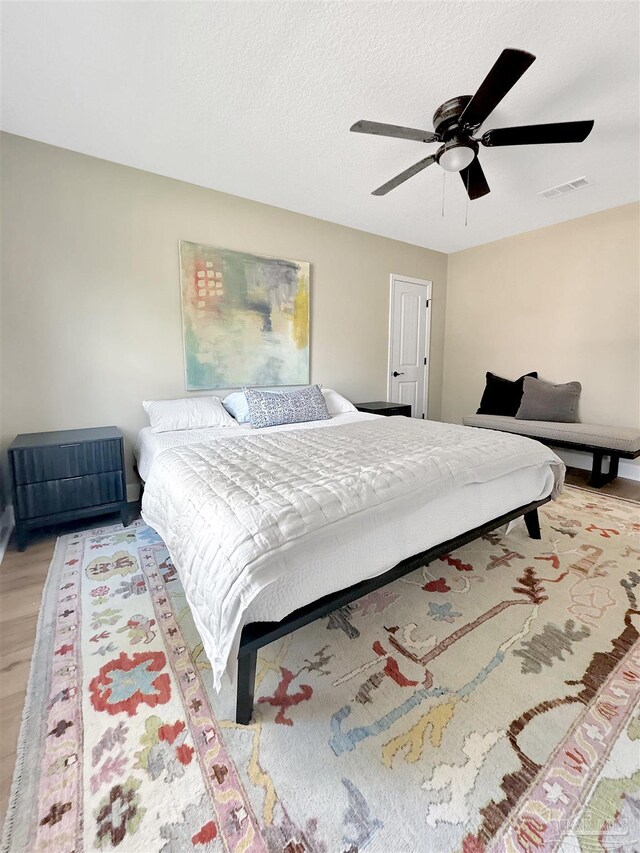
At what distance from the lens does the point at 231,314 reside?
3.22 meters

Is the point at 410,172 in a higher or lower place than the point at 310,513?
higher

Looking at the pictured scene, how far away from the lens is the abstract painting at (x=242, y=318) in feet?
10.0

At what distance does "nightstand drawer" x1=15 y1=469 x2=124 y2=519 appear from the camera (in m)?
2.20

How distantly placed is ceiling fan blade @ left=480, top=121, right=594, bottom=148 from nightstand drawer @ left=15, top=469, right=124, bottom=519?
3.00 meters

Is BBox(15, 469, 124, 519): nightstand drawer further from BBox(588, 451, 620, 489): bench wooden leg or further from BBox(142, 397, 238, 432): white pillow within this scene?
BBox(588, 451, 620, 489): bench wooden leg

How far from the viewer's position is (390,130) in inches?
72.2

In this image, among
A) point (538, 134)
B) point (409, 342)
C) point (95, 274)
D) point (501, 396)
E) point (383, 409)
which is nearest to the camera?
point (538, 134)

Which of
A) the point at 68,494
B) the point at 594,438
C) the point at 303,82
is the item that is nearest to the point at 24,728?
the point at 68,494

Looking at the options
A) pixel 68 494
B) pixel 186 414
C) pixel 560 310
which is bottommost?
pixel 68 494

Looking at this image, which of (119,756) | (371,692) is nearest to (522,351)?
(371,692)

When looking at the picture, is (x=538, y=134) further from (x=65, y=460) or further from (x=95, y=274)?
(x=65, y=460)

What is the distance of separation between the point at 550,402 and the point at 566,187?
1996 mm

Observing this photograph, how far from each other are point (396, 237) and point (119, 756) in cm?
479

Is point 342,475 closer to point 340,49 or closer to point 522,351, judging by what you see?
point 340,49
